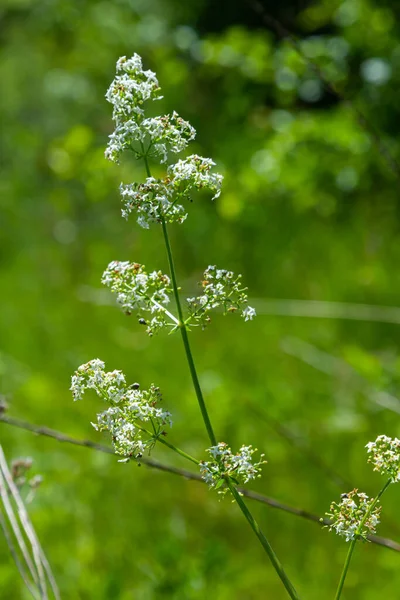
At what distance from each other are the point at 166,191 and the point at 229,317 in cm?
379

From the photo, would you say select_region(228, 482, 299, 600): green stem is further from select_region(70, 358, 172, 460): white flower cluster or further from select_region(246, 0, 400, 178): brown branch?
select_region(246, 0, 400, 178): brown branch

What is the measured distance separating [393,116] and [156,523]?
3.72 m

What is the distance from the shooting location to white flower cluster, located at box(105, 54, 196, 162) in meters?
1.31

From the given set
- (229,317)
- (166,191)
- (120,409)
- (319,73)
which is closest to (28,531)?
(120,409)

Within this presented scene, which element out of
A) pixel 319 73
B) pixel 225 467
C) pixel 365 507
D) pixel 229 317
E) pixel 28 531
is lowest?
pixel 28 531

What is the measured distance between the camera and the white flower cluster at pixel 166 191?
131 cm

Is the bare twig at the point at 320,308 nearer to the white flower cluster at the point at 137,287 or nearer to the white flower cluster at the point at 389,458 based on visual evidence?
the white flower cluster at the point at 389,458

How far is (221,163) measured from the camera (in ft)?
18.0

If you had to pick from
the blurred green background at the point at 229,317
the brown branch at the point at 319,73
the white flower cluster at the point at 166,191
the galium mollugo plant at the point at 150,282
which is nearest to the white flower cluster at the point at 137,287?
the galium mollugo plant at the point at 150,282

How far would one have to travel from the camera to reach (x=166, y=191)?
133 centimetres

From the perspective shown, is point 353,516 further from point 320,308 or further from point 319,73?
point 320,308

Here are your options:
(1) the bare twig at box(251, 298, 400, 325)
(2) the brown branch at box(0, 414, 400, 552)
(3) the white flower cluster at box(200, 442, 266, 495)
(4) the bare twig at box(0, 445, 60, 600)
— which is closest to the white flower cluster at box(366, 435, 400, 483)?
(3) the white flower cluster at box(200, 442, 266, 495)

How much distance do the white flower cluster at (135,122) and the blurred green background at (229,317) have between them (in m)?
1.16

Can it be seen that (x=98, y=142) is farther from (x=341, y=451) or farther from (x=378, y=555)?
(x=378, y=555)
